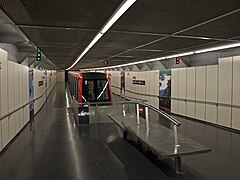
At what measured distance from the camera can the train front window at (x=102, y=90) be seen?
9766 millimetres

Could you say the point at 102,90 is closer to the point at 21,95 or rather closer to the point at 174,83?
the point at 174,83

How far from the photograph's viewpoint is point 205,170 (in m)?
3.72

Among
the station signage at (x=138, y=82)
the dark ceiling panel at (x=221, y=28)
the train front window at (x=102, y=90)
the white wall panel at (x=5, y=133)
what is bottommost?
the white wall panel at (x=5, y=133)

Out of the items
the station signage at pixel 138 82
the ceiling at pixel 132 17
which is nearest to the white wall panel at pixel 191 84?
the ceiling at pixel 132 17

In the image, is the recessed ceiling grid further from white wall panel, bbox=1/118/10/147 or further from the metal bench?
white wall panel, bbox=1/118/10/147

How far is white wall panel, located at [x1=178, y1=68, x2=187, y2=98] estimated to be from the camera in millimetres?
8830

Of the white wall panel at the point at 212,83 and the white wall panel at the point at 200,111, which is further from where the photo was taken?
the white wall panel at the point at 200,111

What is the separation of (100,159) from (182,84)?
5905 mm

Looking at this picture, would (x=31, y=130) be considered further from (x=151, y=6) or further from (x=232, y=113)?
(x=232, y=113)

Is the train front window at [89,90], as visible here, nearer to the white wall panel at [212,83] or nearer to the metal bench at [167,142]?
the metal bench at [167,142]

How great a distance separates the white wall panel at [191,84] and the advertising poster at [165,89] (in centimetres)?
144

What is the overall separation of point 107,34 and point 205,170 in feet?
11.1

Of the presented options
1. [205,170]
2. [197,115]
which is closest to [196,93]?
[197,115]

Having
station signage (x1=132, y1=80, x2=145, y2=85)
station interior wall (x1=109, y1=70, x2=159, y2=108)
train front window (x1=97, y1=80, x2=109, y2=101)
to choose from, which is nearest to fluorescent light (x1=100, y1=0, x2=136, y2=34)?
train front window (x1=97, y1=80, x2=109, y2=101)
